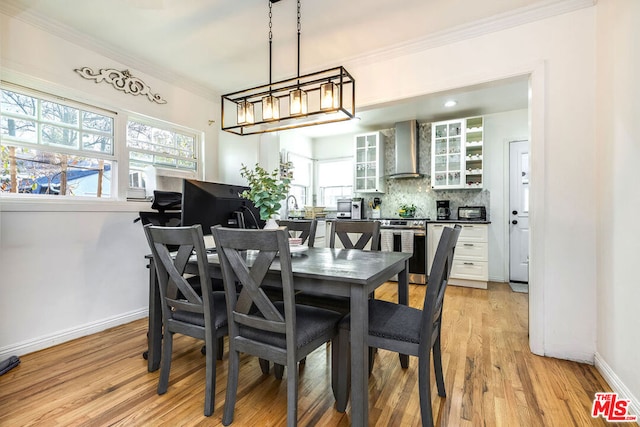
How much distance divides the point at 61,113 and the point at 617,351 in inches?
171

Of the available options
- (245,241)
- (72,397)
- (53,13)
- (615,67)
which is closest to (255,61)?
(53,13)

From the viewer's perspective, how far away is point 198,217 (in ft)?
6.24

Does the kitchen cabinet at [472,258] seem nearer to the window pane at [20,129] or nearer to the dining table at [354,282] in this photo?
the dining table at [354,282]

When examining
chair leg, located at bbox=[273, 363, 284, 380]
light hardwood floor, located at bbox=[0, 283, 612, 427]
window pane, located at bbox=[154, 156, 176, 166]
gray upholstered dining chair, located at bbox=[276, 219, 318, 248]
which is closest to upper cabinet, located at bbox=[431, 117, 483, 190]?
→ light hardwood floor, located at bbox=[0, 283, 612, 427]

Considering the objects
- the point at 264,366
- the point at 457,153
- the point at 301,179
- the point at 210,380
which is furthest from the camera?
the point at 301,179

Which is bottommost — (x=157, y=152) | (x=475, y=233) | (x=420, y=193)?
(x=475, y=233)

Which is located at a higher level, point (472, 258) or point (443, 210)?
point (443, 210)

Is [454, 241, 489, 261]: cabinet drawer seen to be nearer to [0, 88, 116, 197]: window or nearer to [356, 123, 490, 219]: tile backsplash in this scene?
[356, 123, 490, 219]: tile backsplash

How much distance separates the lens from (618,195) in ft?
5.88

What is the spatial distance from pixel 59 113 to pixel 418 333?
324cm

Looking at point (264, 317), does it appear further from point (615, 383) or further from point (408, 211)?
point (408, 211)

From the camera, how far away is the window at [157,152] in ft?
10.4

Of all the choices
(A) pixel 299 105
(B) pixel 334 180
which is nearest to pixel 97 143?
(A) pixel 299 105

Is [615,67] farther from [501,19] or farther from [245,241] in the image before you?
[245,241]
